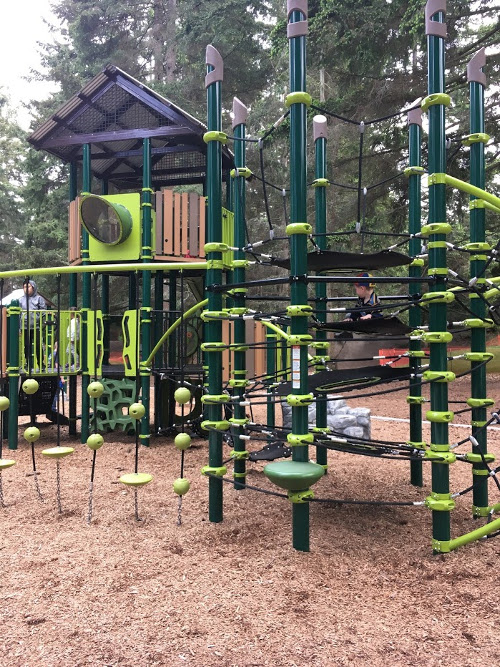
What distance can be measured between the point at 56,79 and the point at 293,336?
22805mm

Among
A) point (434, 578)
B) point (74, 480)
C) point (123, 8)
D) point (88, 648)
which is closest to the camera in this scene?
point (88, 648)

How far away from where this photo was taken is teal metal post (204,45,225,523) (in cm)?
372

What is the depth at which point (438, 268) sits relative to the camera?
3215 millimetres

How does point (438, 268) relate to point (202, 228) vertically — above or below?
below

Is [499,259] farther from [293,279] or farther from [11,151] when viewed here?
[11,151]

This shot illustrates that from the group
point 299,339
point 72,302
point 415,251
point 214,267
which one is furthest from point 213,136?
point 72,302

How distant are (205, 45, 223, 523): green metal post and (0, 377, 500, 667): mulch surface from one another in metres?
0.39

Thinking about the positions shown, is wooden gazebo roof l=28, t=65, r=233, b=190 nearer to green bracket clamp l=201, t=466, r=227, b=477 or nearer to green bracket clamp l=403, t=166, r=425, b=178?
green bracket clamp l=403, t=166, r=425, b=178

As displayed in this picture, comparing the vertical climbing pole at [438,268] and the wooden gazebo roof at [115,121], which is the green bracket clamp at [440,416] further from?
the wooden gazebo roof at [115,121]

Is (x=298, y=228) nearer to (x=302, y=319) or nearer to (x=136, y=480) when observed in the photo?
(x=302, y=319)

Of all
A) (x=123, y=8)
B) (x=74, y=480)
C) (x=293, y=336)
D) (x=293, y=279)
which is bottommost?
(x=74, y=480)

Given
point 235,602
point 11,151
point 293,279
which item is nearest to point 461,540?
point 235,602

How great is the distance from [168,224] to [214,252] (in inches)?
161

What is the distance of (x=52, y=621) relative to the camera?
2488 millimetres
